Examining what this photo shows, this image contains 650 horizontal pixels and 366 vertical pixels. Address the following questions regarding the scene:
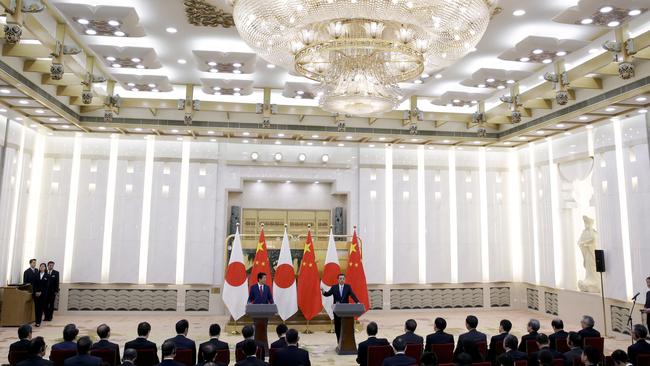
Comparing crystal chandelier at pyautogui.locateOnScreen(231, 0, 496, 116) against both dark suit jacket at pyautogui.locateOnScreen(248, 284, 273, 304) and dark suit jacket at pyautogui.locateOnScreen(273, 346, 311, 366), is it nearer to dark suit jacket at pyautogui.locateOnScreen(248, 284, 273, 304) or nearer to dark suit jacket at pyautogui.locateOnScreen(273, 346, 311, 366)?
dark suit jacket at pyautogui.locateOnScreen(273, 346, 311, 366)

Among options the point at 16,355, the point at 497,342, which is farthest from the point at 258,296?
the point at 497,342

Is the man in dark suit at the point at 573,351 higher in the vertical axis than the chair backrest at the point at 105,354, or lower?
higher

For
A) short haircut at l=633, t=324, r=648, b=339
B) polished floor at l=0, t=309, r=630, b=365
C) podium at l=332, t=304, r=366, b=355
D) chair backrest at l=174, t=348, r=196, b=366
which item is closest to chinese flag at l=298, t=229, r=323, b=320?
polished floor at l=0, t=309, r=630, b=365

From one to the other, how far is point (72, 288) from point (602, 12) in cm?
1301

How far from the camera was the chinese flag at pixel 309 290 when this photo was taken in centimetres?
1018

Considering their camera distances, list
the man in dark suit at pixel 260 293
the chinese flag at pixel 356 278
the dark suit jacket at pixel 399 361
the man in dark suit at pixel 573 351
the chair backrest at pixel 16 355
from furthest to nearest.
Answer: the chinese flag at pixel 356 278, the man in dark suit at pixel 260 293, the chair backrest at pixel 16 355, the man in dark suit at pixel 573 351, the dark suit jacket at pixel 399 361

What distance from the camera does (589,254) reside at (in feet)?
37.6

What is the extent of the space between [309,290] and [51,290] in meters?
6.47

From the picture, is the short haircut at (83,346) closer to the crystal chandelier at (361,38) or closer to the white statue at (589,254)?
the crystal chandelier at (361,38)

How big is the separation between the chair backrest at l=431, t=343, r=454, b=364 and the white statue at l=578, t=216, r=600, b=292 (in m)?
7.28

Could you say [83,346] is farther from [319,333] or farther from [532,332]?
[319,333]

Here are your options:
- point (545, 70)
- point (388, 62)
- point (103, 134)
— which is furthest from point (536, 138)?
point (103, 134)

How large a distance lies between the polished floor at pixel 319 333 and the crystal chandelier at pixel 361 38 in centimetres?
470

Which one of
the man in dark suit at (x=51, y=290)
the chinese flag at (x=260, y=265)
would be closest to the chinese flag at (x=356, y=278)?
the chinese flag at (x=260, y=265)
